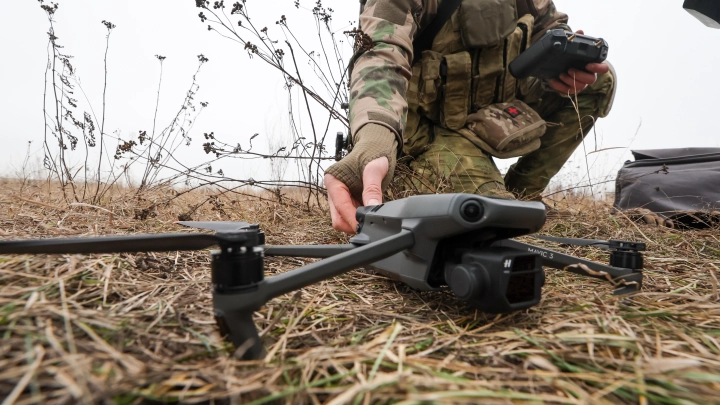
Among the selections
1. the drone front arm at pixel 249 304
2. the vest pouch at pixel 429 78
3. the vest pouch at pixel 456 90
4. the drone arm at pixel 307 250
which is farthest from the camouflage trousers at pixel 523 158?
the drone front arm at pixel 249 304

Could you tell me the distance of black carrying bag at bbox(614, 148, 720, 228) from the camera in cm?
226

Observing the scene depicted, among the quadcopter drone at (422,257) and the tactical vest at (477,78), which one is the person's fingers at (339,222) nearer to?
the quadcopter drone at (422,257)

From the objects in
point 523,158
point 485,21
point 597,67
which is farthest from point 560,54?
point 523,158

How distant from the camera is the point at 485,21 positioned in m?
2.67

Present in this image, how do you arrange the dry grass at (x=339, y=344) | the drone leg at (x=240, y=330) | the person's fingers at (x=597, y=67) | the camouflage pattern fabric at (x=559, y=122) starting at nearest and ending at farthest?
the dry grass at (x=339, y=344)
the drone leg at (x=240, y=330)
the person's fingers at (x=597, y=67)
the camouflage pattern fabric at (x=559, y=122)

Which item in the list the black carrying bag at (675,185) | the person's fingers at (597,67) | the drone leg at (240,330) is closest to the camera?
the drone leg at (240,330)

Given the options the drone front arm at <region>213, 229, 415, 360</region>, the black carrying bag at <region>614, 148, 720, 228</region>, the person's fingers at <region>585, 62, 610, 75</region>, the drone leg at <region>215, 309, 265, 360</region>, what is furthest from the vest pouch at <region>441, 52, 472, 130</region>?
the drone leg at <region>215, 309, 265, 360</region>

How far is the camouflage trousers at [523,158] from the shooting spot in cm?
261

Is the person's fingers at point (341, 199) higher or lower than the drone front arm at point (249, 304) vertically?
higher

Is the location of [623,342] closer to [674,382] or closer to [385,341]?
[674,382]

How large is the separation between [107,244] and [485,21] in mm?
2641

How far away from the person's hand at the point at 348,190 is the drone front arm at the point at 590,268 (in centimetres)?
64

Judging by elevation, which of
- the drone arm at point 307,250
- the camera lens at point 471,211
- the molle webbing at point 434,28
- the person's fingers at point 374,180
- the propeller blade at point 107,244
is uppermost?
the molle webbing at point 434,28

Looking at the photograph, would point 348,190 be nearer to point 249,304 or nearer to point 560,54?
point 249,304
